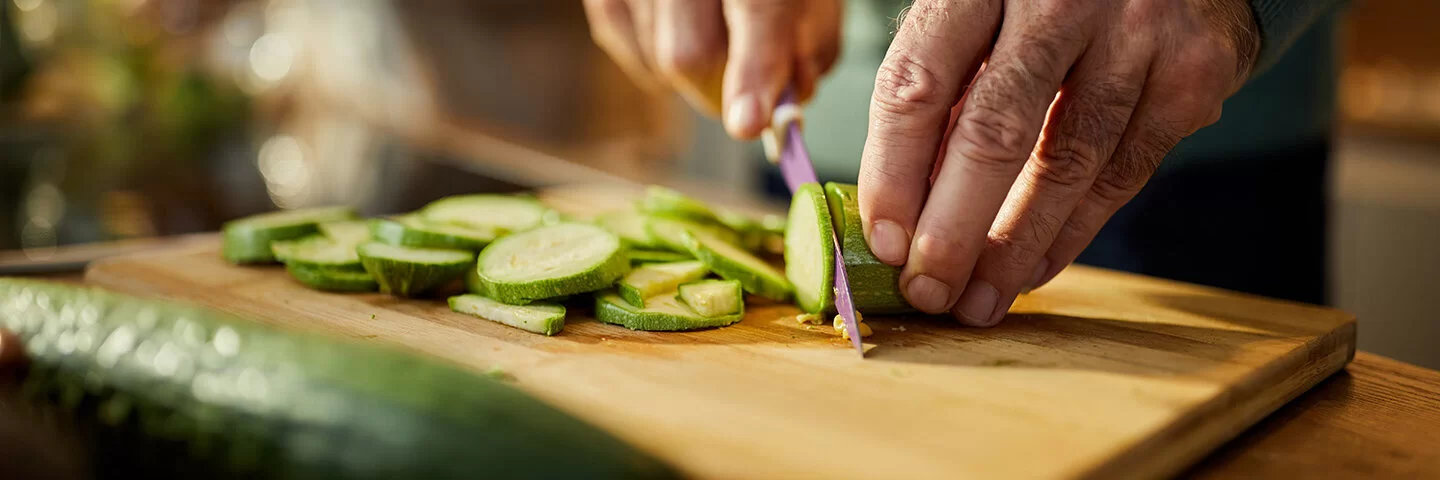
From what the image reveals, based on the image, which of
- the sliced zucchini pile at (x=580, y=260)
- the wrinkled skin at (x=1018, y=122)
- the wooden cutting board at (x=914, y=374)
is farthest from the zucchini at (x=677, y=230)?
the wrinkled skin at (x=1018, y=122)

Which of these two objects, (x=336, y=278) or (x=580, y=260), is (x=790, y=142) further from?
(x=336, y=278)

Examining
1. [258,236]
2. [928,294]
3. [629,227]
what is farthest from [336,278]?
[928,294]

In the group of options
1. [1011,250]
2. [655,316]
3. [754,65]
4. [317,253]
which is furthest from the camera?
[754,65]

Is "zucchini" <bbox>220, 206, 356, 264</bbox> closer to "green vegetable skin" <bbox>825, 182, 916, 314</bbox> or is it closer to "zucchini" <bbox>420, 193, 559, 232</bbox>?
"zucchini" <bbox>420, 193, 559, 232</bbox>

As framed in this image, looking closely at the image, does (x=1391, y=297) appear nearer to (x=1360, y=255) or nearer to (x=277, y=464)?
(x=1360, y=255)

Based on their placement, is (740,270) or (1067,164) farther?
(740,270)

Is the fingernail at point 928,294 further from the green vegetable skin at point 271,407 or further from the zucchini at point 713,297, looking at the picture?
the green vegetable skin at point 271,407
